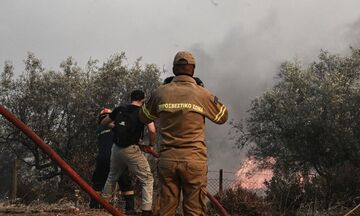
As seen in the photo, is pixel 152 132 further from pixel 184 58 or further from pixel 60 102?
pixel 60 102

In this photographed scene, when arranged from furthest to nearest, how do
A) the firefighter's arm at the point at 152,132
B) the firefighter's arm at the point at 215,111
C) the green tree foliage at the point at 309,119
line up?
the green tree foliage at the point at 309,119 → the firefighter's arm at the point at 152,132 → the firefighter's arm at the point at 215,111

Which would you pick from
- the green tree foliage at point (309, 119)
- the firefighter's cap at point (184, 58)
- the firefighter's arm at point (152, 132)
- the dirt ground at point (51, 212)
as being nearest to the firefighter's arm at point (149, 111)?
the firefighter's cap at point (184, 58)

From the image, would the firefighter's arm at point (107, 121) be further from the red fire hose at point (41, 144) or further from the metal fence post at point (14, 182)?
the metal fence post at point (14, 182)

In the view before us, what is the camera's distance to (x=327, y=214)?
26.5 ft

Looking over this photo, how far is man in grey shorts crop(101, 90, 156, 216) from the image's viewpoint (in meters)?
5.81

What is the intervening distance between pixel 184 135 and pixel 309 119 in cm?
1793

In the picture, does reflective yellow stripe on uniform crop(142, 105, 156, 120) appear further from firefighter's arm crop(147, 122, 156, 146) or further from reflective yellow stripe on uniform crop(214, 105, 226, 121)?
firefighter's arm crop(147, 122, 156, 146)

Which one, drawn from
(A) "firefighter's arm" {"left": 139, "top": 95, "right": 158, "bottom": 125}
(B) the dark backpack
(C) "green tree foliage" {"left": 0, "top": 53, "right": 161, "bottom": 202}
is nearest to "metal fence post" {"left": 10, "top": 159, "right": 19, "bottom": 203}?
(B) the dark backpack

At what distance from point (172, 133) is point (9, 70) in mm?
21309

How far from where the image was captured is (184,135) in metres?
3.60

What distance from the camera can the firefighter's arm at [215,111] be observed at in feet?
12.3

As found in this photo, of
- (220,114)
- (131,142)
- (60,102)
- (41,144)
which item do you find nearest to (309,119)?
(60,102)

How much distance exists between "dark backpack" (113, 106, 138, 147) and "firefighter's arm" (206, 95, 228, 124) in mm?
2190

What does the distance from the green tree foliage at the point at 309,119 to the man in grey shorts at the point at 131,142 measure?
45.3 feet
